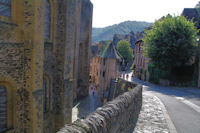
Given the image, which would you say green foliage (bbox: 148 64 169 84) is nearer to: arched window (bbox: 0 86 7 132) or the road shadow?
the road shadow

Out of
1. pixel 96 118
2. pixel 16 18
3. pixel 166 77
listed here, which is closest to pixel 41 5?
pixel 16 18

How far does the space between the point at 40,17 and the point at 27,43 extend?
1.41 m

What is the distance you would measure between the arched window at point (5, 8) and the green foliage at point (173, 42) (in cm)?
1945

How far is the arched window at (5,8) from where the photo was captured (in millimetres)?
6355

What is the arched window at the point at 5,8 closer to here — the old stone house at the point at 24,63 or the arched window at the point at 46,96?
the old stone house at the point at 24,63

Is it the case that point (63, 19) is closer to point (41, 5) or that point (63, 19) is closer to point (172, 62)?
point (41, 5)

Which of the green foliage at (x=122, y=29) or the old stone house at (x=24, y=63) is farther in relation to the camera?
the green foliage at (x=122, y=29)

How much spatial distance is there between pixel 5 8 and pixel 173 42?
66.7 ft

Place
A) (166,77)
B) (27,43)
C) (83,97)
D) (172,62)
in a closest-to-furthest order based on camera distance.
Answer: (27,43), (83,97), (172,62), (166,77)

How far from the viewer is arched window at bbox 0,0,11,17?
6.36 meters

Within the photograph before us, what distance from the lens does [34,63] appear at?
23.7 ft

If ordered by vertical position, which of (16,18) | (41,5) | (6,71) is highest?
(41,5)

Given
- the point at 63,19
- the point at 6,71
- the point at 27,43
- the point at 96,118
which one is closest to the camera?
the point at 96,118

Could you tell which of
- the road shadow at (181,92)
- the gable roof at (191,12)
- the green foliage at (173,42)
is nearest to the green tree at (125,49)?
the gable roof at (191,12)
